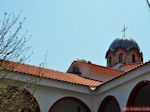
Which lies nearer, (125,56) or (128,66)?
(128,66)

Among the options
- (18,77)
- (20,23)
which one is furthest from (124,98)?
(20,23)

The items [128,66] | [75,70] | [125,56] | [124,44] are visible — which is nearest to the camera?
[75,70]

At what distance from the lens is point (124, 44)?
20.5 metres

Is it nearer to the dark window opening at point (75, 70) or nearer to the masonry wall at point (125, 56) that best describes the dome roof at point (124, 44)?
the masonry wall at point (125, 56)

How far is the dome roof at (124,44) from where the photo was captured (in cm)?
2036

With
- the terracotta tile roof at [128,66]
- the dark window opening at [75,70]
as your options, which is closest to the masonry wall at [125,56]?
the terracotta tile roof at [128,66]

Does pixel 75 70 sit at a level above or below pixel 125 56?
below

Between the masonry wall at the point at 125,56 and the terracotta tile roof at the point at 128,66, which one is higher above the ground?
the masonry wall at the point at 125,56

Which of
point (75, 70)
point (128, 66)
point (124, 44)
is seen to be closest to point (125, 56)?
point (124, 44)

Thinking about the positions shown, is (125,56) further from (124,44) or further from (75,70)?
(75,70)

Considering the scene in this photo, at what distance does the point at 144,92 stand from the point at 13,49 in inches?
288

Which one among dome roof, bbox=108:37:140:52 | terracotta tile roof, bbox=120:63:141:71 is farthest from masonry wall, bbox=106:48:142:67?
terracotta tile roof, bbox=120:63:141:71

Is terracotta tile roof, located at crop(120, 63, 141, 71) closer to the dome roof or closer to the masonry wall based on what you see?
the masonry wall

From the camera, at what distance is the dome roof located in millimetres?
20359
